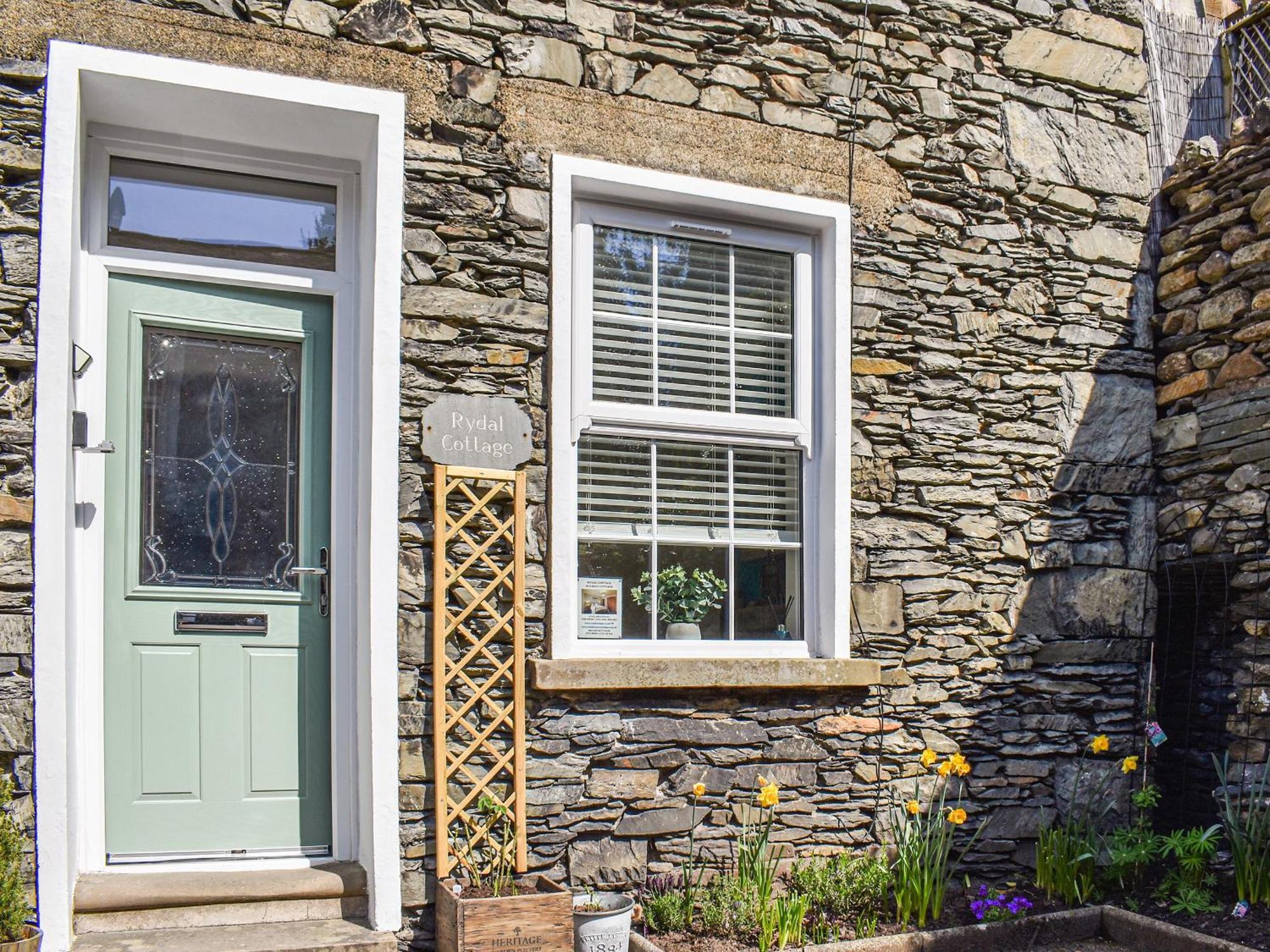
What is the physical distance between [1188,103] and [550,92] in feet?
11.1

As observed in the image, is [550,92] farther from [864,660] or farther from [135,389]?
[864,660]

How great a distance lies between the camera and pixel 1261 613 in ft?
16.9

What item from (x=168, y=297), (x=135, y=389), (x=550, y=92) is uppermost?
(x=550, y=92)

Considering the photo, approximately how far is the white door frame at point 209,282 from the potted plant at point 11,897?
13cm

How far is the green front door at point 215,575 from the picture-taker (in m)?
4.27

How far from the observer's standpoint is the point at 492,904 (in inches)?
157

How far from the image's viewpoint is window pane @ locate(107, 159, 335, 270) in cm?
446

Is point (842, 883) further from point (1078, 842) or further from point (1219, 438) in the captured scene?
point (1219, 438)

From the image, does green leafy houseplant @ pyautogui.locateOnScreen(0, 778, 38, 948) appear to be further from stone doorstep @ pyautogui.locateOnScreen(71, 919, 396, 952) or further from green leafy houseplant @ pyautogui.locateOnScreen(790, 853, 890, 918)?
green leafy houseplant @ pyautogui.locateOnScreen(790, 853, 890, 918)

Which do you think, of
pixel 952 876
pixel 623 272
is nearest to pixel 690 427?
pixel 623 272

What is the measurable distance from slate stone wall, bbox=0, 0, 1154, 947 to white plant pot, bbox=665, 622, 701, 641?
245mm

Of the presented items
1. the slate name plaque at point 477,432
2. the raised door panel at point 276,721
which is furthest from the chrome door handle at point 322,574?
the slate name plaque at point 477,432

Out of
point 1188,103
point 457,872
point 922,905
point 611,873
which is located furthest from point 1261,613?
point 457,872

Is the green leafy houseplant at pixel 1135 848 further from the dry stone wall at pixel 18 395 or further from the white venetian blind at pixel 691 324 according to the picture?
the dry stone wall at pixel 18 395
